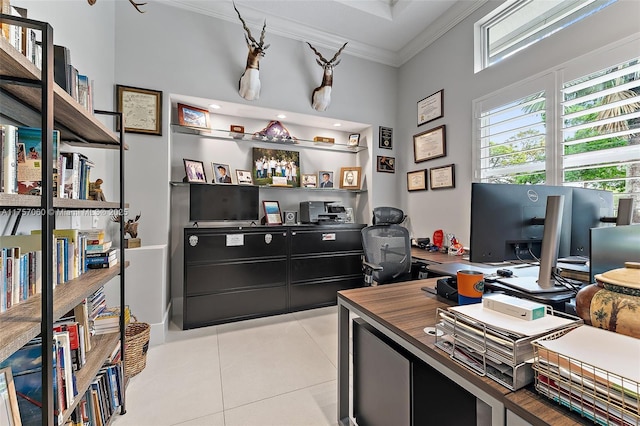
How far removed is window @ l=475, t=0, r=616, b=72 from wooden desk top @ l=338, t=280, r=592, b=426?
2.47 metres

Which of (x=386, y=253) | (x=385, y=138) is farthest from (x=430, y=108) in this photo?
(x=386, y=253)

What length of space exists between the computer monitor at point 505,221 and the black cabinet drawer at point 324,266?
2241mm

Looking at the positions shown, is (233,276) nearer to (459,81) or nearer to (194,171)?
(194,171)

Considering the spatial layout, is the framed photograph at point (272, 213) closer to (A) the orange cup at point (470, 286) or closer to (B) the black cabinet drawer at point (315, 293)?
(B) the black cabinet drawer at point (315, 293)

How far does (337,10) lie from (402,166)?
2.08 metres

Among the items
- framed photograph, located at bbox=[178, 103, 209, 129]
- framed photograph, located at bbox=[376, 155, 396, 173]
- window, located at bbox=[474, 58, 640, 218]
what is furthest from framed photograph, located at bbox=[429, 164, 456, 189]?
framed photograph, located at bbox=[178, 103, 209, 129]

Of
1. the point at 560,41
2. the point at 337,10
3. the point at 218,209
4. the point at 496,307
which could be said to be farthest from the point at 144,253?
the point at 560,41

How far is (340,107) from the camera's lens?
3516 millimetres

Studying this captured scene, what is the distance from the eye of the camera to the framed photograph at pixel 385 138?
3779 millimetres

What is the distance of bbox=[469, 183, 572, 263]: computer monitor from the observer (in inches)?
42.9

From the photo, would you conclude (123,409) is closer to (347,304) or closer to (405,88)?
(347,304)

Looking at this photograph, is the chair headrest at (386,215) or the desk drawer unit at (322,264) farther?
the desk drawer unit at (322,264)

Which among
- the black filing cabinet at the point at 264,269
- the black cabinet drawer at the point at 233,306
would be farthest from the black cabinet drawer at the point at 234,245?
the black cabinet drawer at the point at 233,306

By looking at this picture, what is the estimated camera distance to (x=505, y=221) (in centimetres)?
112
